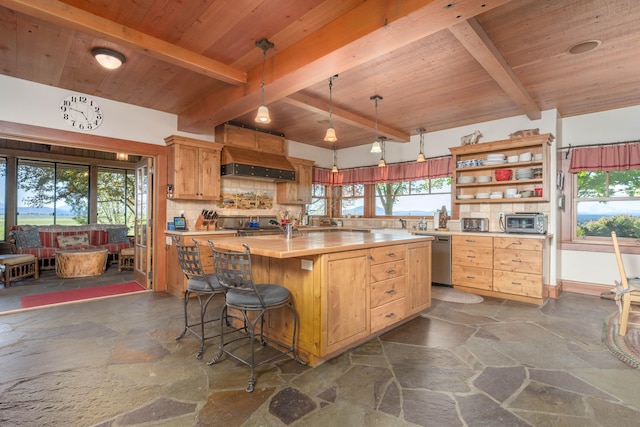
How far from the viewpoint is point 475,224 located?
5066 millimetres

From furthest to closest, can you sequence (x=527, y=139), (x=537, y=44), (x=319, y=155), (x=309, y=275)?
(x=319, y=155), (x=527, y=139), (x=537, y=44), (x=309, y=275)

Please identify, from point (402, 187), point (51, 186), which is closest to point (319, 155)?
point (402, 187)

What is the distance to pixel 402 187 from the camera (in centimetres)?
647

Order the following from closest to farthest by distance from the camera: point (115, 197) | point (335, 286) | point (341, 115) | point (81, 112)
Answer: point (335, 286)
point (81, 112)
point (341, 115)
point (115, 197)

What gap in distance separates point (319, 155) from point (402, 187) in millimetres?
2024

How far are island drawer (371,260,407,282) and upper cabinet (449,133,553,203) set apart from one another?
2619mm

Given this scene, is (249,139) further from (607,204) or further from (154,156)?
(607,204)

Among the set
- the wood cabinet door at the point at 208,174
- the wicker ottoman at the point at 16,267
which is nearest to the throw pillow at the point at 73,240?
the wicker ottoman at the point at 16,267

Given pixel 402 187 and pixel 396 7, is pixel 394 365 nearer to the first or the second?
pixel 396 7

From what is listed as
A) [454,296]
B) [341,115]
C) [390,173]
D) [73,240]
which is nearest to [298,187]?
[390,173]

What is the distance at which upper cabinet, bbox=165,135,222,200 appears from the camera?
15.2 ft

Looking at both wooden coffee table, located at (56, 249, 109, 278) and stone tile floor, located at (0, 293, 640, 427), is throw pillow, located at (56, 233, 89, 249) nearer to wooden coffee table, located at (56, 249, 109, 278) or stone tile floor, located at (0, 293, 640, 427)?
wooden coffee table, located at (56, 249, 109, 278)

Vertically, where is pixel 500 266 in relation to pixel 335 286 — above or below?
below

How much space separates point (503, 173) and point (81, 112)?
589cm
